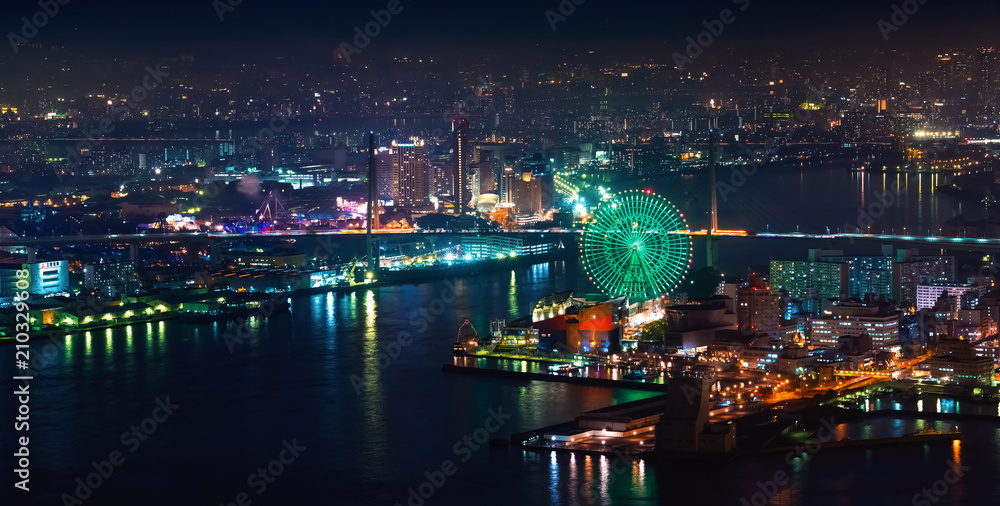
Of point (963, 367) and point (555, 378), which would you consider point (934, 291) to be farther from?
point (555, 378)

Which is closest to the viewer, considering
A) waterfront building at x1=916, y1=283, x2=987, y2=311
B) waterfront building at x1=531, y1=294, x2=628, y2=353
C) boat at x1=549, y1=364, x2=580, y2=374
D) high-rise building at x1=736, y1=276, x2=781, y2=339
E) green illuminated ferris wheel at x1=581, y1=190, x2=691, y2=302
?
boat at x1=549, y1=364, x2=580, y2=374

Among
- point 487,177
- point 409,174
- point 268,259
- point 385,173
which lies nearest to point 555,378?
point 268,259

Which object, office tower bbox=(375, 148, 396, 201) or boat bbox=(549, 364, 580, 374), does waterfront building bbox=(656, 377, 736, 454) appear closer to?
boat bbox=(549, 364, 580, 374)

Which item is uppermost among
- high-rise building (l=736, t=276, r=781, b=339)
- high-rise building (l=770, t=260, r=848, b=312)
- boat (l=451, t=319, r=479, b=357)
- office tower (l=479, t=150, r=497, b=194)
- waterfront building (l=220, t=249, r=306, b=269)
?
office tower (l=479, t=150, r=497, b=194)

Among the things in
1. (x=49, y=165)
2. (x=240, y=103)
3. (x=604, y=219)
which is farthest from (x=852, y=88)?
(x=604, y=219)

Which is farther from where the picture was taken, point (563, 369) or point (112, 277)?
point (112, 277)

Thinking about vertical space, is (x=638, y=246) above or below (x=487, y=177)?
below

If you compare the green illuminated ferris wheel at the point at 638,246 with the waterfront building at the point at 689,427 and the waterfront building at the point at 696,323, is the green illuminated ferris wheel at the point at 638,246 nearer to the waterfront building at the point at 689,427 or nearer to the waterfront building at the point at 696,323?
the waterfront building at the point at 696,323

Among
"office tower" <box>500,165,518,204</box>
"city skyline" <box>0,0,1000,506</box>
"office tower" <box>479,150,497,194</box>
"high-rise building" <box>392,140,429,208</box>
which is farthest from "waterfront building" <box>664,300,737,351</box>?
"high-rise building" <box>392,140,429,208</box>
